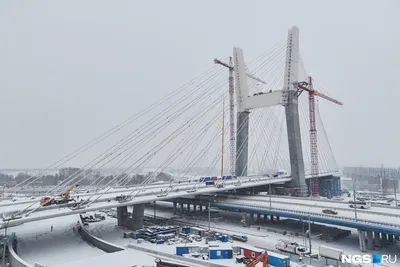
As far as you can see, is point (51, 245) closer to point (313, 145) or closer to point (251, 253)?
point (251, 253)

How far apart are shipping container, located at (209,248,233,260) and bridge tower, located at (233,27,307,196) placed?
24.9 m

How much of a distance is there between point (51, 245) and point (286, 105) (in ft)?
98.6

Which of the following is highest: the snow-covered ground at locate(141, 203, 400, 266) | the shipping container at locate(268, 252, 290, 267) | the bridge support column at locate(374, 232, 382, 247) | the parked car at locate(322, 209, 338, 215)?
the parked car at locate(322, 209, 338, 215)

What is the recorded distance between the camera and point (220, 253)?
15.5m

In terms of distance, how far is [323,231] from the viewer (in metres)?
22.6

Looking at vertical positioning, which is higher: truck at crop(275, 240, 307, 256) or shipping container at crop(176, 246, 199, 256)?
shipping container at crop(176, 246, 199, 256)

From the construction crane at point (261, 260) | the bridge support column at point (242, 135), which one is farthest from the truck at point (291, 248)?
the bridge support column at point (242, 135)

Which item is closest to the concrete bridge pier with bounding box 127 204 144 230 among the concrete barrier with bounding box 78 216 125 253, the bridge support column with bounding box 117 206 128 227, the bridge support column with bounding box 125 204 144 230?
the bridge support column with bounding box 125 204 144 230

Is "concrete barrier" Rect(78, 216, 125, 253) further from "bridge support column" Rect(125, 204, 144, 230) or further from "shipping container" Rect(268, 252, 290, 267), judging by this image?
"shipping container" Rect(268, 252, 290, 267)

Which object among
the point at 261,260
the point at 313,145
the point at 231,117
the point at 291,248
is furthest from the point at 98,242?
the point at 313,145

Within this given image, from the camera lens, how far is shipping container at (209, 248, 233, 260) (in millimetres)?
15479

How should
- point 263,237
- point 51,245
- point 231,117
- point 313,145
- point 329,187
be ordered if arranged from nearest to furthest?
1. point 51,245
2. point 263,237
3. point 231,117
4. point 313,145
5. point 329,187

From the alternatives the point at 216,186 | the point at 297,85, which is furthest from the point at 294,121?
the point at 216,186

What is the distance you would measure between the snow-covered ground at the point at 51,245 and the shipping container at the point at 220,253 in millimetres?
7328
